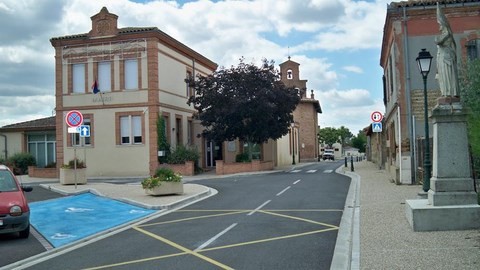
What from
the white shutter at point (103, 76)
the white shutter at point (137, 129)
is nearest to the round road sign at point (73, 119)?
the white shutter at point (137, 129)

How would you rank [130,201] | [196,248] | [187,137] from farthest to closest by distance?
1. [187,137]
2. [130,201]
3. [196,248]

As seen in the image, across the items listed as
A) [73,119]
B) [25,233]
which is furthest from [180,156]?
[25,233]

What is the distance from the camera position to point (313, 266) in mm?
7746

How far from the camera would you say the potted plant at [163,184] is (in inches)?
727

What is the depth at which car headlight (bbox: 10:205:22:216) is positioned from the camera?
427 inches

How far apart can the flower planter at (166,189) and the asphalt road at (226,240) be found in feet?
8.00

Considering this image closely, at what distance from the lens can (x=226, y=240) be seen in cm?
1003

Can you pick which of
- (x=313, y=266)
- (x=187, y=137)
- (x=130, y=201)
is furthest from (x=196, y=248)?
(x=187, y=137)

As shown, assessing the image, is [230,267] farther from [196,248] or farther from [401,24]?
[401,24]

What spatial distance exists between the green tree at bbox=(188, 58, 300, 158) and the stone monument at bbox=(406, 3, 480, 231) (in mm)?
23039


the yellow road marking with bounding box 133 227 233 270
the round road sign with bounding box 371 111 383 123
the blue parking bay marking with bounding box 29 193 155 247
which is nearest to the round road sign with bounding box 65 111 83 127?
the blue parking bay marking with bounding box 29 193 155 247

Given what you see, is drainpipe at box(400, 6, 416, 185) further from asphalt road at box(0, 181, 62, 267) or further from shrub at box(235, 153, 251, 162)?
shrub at box(235, 153, 251, 162)

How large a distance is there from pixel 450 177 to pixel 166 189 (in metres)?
11.0

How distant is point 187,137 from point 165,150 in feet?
17.8
